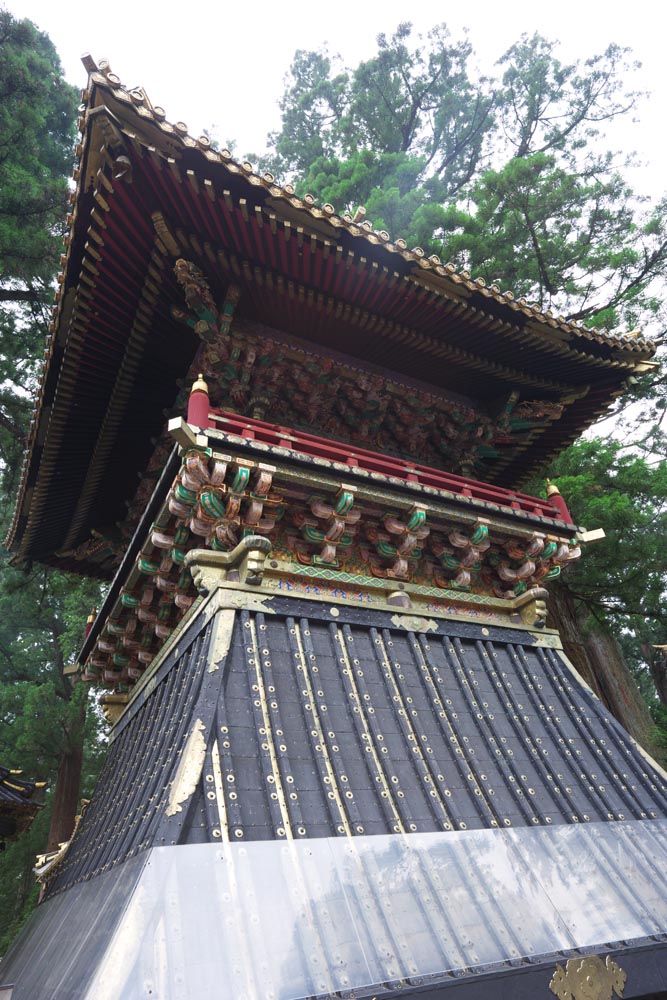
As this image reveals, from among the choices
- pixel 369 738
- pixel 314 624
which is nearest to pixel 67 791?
pixel 314 624

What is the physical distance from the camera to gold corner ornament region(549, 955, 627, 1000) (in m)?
3.35

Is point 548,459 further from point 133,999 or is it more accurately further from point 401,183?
point 401,183

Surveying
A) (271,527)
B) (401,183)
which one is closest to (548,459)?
(271,527)

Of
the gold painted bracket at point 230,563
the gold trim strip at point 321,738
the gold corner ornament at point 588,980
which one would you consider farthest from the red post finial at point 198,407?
the gold corner ornament at point 588,980

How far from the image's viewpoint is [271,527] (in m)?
5.53

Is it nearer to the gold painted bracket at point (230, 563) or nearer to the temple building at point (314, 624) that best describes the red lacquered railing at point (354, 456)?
the temple building at point (314, 624)

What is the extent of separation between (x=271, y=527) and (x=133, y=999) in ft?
11.7

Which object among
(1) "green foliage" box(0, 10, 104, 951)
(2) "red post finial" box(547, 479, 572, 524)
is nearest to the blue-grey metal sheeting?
(2) "red post finial" box(547, 479, 572, 524)

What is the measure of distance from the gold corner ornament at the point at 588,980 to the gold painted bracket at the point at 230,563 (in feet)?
11.3

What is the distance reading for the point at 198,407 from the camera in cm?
523

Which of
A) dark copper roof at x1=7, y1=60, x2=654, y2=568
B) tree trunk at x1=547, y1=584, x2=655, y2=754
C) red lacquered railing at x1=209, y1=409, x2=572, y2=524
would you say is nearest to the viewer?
dark copper roof at x1=7, y1=60, x2=654, y2=568

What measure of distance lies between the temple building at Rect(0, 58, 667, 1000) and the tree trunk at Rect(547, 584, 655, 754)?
12.9ft

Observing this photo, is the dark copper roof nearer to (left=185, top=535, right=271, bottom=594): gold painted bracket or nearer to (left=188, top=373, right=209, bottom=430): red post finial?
(left=188, top=373, right=209, bottom=430): red post finial

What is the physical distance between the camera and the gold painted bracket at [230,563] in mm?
5074
